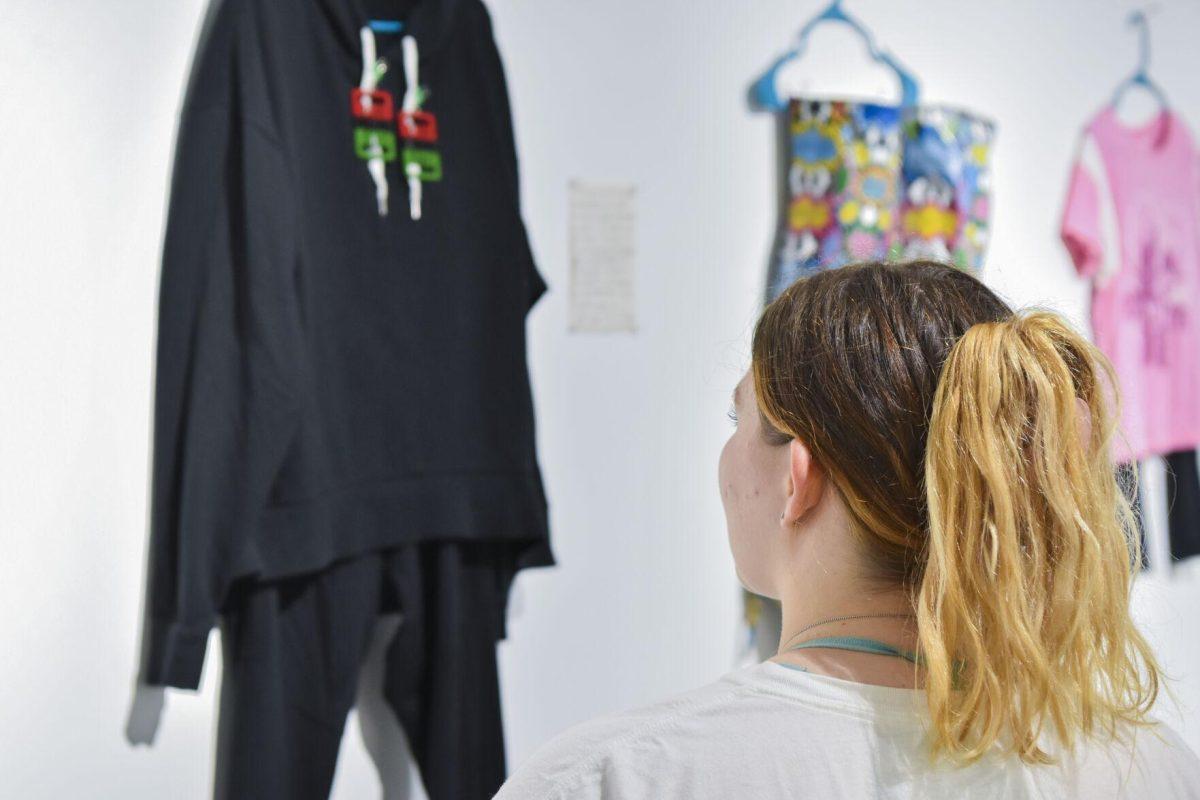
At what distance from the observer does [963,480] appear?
743 mm

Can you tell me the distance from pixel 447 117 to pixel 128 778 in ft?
3.51

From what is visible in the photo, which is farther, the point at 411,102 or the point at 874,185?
the point at 874,185

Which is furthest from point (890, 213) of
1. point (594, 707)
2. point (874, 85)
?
point (594, 707)

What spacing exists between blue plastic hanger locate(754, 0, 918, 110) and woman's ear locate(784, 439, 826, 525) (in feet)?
4.55

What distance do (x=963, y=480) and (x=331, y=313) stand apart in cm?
108

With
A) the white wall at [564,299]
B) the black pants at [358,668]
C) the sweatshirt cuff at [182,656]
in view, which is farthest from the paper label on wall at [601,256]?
the sweatshirt cuff at [182,656]

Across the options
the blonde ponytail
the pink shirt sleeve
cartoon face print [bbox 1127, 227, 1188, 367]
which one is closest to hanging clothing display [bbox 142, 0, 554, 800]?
the blonde ponytail

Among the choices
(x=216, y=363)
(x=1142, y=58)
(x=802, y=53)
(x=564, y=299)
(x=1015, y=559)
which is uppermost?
(x=1142, y=58)

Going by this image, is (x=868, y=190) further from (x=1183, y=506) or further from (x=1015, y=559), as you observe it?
(x=1015, y=559)

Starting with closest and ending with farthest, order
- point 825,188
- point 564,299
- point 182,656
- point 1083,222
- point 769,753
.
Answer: point 769,753 < point 182,656 < point 564,299 < point 825,188 < point 1083,222

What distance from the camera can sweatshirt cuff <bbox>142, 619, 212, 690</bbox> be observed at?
56.9 inches

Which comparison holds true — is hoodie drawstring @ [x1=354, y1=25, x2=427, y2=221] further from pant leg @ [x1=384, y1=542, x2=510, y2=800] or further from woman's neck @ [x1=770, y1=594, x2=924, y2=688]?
woman's neck @ [x1=770, y1=594, x2=924, y2=688]

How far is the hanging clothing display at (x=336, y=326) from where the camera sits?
149 centimetres

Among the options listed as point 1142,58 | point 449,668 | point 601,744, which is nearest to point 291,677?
point 449,668
